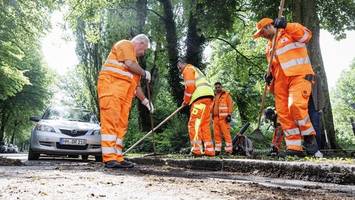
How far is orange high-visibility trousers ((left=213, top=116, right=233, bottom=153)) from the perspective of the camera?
1093cm

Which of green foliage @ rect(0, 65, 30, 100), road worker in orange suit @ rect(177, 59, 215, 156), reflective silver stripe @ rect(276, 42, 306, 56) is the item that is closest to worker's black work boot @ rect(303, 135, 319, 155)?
reflective silver stripe @ rect(276, 42, 306, 56)

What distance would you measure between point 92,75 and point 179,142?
34.7 ft

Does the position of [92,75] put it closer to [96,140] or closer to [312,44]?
[96,140]

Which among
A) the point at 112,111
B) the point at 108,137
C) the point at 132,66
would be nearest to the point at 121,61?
the point at 132,66

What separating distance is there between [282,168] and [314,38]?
5.97 metres

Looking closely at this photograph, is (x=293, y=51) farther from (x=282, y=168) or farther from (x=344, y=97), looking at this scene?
(x=344, y=97)

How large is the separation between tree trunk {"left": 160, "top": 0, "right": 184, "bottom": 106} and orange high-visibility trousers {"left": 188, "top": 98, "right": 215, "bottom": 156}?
7253mm

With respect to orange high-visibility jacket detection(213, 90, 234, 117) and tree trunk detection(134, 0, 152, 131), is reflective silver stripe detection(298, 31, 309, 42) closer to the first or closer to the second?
orange high-visibility jacket detection(213, 90, 234, 117)

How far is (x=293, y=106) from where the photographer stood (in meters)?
6.02

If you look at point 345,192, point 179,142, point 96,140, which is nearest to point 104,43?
point 179,142

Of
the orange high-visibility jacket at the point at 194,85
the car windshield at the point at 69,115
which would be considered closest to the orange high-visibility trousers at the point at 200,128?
the orange high-visibility jacket at the point at 194,85

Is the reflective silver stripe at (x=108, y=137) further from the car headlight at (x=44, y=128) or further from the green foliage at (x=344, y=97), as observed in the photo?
the green foliage at (x=344, y=97)

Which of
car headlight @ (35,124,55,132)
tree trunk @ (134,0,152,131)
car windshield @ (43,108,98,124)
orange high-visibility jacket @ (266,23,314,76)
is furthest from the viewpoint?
tree trunk @ (134,0,152,131)

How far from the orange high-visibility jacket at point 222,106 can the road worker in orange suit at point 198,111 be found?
2.21 metres
